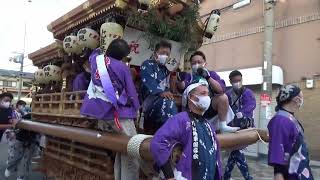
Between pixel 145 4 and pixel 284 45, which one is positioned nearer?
pixel 145 4

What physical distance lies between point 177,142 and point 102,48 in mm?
2727

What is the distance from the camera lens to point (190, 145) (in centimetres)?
328

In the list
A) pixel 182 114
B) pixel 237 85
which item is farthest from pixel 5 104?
pixel 182 114

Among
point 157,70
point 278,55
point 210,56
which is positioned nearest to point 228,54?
point 210,56

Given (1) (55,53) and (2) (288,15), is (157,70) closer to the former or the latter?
(1) (55,53)

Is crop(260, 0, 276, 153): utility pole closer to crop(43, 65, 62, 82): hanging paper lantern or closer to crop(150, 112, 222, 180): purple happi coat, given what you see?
crop(43, 65, 62, 82): hanging paper lantern

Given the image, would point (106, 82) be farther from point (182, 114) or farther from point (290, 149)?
point (290, 149)

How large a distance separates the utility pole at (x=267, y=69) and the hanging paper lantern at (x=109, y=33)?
7869mm

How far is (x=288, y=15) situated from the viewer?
14.0 metres

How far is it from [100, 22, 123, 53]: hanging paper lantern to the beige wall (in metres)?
9.22

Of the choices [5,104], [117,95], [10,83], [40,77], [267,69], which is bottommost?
[5,104]

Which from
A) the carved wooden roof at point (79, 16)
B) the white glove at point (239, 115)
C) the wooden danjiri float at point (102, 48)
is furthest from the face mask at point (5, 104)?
the white glove at point (239, 115)

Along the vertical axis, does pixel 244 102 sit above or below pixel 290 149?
above

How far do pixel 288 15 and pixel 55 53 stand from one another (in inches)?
364
